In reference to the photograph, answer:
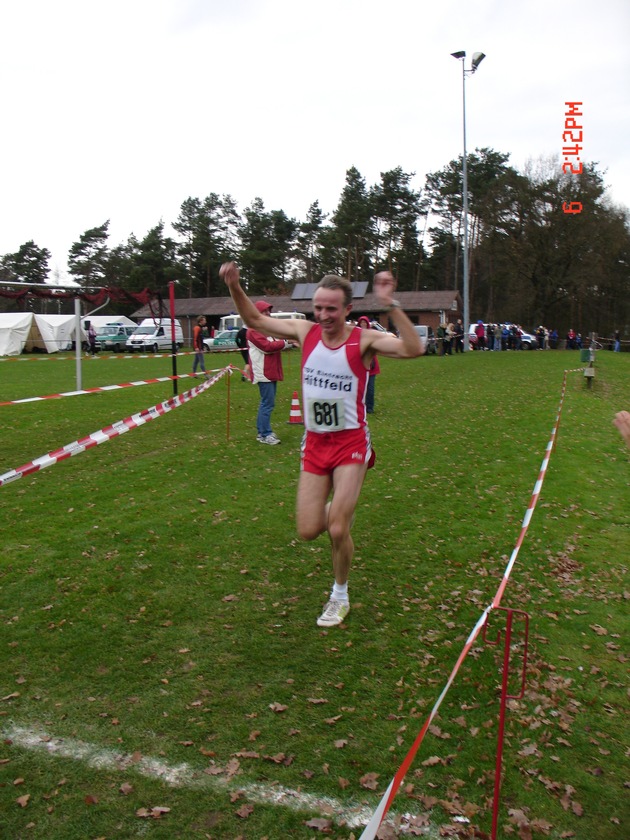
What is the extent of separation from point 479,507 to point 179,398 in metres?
5.56

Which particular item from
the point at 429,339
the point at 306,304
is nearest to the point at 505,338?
the point at 429,339

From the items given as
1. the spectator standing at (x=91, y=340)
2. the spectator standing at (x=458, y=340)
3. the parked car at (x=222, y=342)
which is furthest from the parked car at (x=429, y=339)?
the spectator standing at (x=91, y=340)

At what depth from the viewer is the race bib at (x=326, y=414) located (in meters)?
4.61

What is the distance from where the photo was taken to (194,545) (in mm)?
6340

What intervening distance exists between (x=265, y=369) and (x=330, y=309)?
6068mm

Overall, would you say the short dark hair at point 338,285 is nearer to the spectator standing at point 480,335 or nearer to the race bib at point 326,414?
the race bib at point 326,414

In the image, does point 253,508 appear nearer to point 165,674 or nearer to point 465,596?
point 465,596

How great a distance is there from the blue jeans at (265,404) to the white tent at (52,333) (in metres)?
30.4

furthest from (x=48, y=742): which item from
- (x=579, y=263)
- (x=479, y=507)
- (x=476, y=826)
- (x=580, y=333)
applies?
(x=580, y=333)

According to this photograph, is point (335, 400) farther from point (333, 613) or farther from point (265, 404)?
point (265, 404)

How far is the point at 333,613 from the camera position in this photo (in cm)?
490

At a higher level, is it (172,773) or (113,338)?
(113,338)

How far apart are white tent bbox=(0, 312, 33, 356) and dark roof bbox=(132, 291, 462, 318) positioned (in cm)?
2490

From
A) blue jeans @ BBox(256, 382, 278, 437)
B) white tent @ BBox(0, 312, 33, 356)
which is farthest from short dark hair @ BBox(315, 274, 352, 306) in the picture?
white tent @ BBox(0, 312, 33, 356)
